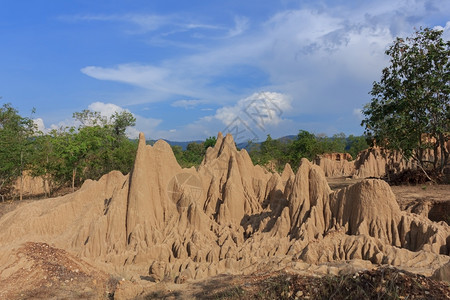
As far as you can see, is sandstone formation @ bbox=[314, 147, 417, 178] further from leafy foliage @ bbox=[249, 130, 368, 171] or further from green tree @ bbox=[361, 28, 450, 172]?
green tree @ bbox=[361, 28, 450, 172]

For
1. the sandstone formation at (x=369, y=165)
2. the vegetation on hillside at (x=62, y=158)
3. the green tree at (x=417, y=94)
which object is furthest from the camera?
the sandstone formation at (x=369, y=165)

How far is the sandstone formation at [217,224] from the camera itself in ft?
33.1

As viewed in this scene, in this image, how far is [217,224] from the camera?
1348cm

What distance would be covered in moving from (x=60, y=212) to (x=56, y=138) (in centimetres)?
1682

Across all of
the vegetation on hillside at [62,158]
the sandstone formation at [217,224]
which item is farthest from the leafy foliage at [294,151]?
the sandstone formation at [217,224]

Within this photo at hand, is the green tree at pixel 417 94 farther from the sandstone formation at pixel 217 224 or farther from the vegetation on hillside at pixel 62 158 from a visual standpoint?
the vegetation on hillside at pixel 62 158

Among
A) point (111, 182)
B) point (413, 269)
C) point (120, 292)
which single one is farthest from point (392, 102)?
point (120, 292)

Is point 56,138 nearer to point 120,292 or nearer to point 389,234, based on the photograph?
point 120,292

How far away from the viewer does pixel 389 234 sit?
10.7m

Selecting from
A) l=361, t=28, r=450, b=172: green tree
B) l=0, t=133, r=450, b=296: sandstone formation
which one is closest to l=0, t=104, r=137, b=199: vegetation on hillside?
l=0, t=133, r=450, b=296: sandstone formation

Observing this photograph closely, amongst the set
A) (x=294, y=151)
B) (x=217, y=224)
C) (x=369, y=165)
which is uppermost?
(x=294, y=151)

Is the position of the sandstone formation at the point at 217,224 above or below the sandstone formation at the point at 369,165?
below

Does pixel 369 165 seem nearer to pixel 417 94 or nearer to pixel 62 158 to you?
pixel 417 94

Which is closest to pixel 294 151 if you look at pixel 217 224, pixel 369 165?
pixel 369 165
